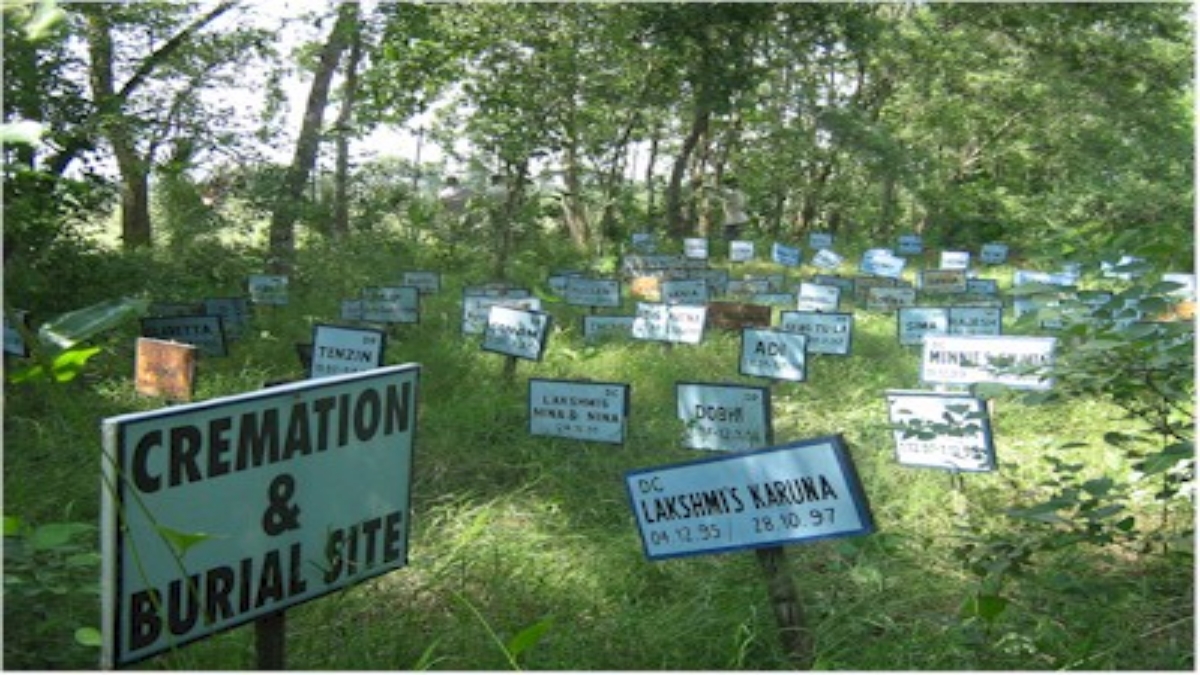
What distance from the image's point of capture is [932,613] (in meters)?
3.19

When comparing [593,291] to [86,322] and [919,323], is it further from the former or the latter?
[86,322]

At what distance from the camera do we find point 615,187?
603 inches

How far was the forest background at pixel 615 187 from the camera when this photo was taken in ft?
8.73

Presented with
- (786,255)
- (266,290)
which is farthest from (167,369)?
(786,255)

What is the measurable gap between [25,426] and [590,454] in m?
2.78

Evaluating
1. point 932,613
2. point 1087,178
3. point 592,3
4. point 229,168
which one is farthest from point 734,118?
point 932,613

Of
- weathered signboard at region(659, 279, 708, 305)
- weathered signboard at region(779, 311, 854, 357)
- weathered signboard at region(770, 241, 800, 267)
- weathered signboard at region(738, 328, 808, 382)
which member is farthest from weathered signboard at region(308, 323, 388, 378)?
weathered signboard at region(770, 241, 800, 267)

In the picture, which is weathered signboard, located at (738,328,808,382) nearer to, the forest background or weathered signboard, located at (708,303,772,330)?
the forest background

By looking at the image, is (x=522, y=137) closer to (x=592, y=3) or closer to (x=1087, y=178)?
(x=592, y=3)

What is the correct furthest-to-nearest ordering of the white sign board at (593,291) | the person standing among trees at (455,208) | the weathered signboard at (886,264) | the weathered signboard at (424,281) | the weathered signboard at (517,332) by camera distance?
1. the person standing among trees at (455,208)
2. the weathered signboard at (886,264)
3. the weathered signboard at (424,281)
4. the white sign board at (593,291)
5. the weathered signboard at (517,332)

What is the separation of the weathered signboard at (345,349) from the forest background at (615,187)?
0.53 meters

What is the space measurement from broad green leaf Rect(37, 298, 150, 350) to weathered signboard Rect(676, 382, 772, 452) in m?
3.38

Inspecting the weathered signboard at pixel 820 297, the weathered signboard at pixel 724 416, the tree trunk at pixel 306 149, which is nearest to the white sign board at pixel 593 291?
the weathered signboard at pixel 820 297

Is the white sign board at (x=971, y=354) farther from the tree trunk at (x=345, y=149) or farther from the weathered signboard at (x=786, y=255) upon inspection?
the weathered signboard at (x=786, y=255)
